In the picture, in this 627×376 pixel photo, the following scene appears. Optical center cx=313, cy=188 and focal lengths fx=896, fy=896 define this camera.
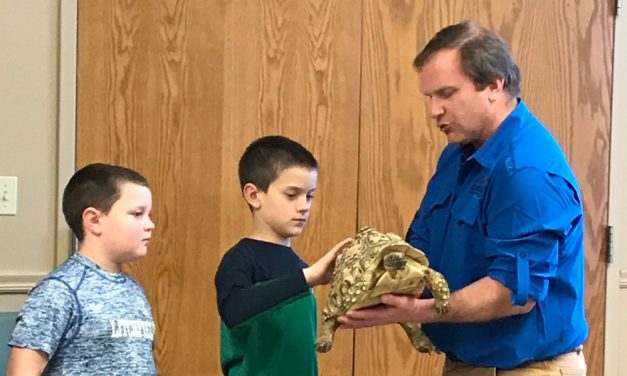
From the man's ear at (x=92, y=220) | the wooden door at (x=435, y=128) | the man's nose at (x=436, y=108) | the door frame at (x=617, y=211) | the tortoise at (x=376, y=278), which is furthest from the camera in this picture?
the door frame at (x=617, y=211)

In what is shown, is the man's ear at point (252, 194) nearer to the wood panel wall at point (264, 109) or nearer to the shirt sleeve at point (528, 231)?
the shirt sleeve at point (528, 231)

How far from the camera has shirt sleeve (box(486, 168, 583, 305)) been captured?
5.56 ft

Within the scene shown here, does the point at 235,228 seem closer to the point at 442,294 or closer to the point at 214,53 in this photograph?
the point at 214,53

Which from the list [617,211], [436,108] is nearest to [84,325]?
[436,108]

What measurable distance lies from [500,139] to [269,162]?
0.53 metres

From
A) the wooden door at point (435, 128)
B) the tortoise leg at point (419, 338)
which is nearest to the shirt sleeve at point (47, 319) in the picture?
the tortoise leg at point (419, 338)

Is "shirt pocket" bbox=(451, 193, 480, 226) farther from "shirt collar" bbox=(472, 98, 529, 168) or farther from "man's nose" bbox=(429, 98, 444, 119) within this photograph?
"man's nose" bbox=(429, 98, 444, 119)

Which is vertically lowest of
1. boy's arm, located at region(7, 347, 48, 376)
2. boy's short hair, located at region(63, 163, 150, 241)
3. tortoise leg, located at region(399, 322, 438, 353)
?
boy's arm, located at region(7, 347, 48, 376)

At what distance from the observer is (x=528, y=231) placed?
5.59ft

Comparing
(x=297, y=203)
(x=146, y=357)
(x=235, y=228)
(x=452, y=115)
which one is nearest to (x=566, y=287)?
(x=452, y=115)

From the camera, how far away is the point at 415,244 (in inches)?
80.7

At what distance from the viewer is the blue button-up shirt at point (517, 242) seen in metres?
1.71

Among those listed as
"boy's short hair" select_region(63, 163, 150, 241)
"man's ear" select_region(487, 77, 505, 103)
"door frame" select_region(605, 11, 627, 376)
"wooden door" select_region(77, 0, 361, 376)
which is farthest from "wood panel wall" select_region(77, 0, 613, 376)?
"man's ear" select_region(487, 77, 505, 103)

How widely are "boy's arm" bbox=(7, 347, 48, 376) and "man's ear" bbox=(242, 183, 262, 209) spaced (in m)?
0.55
